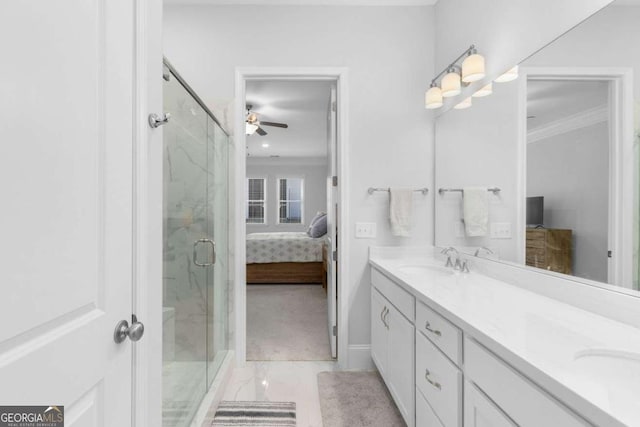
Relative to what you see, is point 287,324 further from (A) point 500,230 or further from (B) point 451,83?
(B) point 451,83

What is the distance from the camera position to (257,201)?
844 cm

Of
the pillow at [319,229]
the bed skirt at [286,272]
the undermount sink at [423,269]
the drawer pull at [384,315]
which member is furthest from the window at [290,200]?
the drawer pull at [384,315]

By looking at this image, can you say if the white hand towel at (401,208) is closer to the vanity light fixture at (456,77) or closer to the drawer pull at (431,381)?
the vanity light fixture at (456,77)

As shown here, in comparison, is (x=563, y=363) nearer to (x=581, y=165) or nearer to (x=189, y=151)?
(x=581, y=165)

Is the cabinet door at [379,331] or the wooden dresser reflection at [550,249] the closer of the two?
the wooden dresser reflection at [550,249]

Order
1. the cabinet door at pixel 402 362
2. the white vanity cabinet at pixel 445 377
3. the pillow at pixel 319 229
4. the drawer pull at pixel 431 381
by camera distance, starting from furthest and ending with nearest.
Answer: the pillow at pixel 319 229
the cabinet door at pixel 402 362
the drawer pull at pixel 431 381
the white vanity cabinet at pixel 445 377

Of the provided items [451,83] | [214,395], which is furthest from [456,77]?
[214,395]

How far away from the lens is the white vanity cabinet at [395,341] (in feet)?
5.03

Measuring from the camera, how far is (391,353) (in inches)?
72.0

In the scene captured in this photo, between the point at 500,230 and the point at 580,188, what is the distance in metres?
0.54

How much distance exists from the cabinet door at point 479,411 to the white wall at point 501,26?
4.75ft

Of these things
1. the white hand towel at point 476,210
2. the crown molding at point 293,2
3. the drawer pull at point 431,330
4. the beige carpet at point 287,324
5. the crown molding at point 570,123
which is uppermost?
the crown molding at point 293,2

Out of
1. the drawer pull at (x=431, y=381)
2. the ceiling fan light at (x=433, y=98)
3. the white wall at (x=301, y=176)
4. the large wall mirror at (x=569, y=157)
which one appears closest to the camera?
Answer: the large wall mirror at (x=569, y=157)

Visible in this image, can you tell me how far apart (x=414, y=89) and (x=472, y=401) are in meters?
2.13
